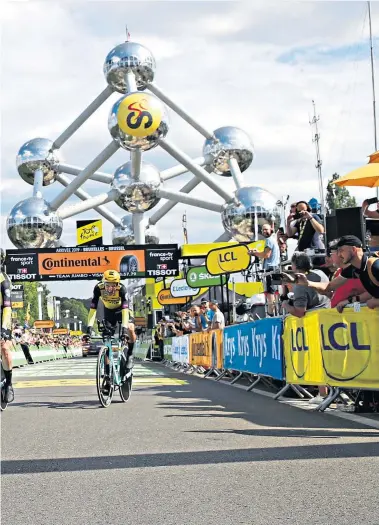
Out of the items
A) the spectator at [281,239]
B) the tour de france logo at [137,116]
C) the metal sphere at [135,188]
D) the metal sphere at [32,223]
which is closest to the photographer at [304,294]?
the spectator at [281,239]

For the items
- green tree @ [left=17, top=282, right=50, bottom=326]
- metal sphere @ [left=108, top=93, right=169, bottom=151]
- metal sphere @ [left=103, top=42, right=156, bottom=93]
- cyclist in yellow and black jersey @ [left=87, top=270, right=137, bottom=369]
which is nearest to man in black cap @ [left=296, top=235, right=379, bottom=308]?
cyclist in yellow and black jersey @ [left=87, top=270, right=137, bottom=369]

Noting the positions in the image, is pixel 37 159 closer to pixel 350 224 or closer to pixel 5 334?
pixel 350 224

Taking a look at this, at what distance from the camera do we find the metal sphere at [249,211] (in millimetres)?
40438

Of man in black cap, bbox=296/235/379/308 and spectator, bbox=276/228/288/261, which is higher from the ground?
spectator, bbox=276/228/288/261

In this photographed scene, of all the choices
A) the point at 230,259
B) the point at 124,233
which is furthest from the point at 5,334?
the point at 124,233

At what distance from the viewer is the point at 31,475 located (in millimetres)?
6039

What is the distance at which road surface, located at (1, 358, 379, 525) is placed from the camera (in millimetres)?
4707

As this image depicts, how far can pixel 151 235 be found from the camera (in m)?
52.0

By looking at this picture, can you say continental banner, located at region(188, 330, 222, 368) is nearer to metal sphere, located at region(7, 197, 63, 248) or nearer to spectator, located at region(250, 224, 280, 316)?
spectator, located at region(250, 224, 280, 316)

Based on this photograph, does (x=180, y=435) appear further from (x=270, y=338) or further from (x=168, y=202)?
(x=168, y=202)

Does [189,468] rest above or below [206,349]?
below

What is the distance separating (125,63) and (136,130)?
241 inches

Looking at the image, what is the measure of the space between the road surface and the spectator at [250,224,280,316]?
5118 mm

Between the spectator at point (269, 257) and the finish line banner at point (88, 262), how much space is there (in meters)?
26.0
